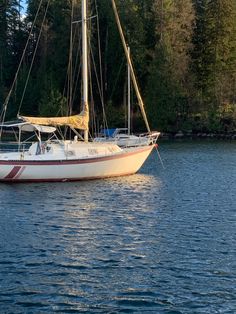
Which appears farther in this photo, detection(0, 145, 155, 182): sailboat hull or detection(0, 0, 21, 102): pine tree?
detection(0, 0, 21, 102): pine tree

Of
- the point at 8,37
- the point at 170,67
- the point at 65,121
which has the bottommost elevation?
the point at 65,121

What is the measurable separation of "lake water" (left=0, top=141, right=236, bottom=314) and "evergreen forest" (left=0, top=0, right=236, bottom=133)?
50.7 meters

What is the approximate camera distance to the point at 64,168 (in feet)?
124

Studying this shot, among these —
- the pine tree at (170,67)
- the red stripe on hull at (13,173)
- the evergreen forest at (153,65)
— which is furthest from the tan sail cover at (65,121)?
the pine tree at (170,67)

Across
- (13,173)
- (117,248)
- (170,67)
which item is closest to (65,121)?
(13,173)

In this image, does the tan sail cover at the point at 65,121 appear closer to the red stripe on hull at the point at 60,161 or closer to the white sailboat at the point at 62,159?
the white sailboat at the point at 62,159

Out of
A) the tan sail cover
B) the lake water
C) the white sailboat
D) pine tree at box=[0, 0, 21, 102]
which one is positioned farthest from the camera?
pine tree at box=[0, 0, 21, 102]

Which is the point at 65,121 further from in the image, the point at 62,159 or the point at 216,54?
the point at 216,54

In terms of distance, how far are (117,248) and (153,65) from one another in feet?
241

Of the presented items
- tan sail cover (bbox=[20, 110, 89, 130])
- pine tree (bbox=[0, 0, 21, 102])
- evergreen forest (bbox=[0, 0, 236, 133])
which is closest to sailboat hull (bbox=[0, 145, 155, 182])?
tan sail cover (bbox=[20, 110, 89, 130])

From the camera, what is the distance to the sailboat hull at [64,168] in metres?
37.0

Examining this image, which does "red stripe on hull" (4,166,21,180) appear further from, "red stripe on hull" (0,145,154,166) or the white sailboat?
"red stripe on hull" (0,145,154,166)

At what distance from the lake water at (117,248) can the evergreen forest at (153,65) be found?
50679 mm

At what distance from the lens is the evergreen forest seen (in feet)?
300
